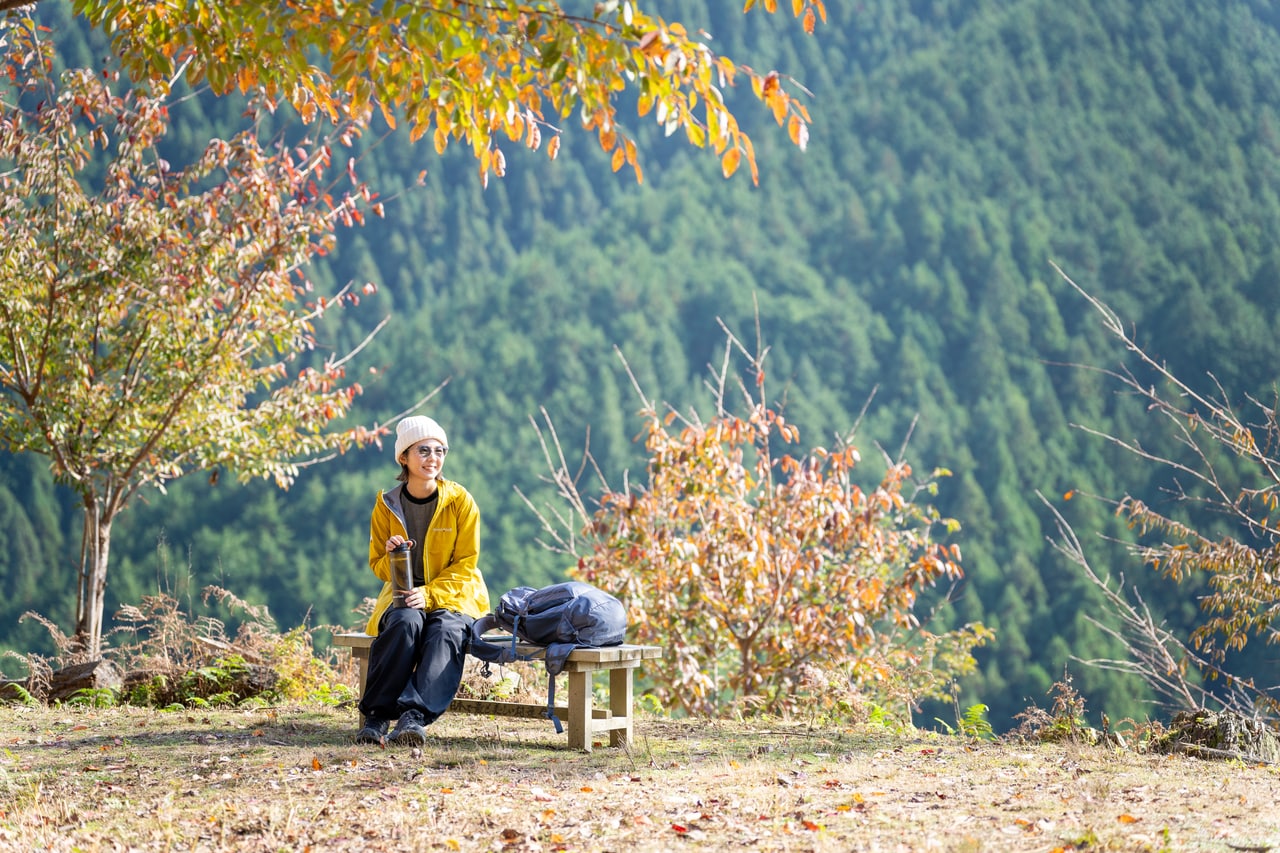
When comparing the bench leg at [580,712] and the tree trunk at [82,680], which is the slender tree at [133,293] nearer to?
the tree trunk at [82,680]

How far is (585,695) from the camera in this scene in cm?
457

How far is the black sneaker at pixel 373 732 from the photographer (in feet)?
14.9

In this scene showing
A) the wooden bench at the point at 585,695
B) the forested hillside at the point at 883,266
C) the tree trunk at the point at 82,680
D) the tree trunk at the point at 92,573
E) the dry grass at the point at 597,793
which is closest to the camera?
the dry grass at the point at 597,793

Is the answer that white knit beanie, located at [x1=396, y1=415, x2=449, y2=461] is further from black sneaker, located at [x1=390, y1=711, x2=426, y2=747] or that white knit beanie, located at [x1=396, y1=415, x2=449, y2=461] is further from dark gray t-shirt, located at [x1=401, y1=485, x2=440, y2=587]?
black sneaker, located at [x1=390, y1=711, x2=426, y2=747]

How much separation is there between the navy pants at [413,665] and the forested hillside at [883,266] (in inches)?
773

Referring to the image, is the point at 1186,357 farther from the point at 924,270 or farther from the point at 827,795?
the point at 827,795

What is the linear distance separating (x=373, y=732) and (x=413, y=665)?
0.30m

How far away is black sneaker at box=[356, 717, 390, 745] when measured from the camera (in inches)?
178

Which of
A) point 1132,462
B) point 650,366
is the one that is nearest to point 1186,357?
point 1132,462

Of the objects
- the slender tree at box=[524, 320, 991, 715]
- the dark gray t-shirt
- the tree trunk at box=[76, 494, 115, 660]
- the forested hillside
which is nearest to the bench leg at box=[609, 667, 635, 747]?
the dark gray t-shirt

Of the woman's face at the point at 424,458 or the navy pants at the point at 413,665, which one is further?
the woman's face at the point at 424,458

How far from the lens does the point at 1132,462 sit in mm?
25516

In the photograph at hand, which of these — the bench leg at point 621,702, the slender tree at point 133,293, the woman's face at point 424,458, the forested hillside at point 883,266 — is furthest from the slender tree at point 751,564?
the forested hillside at point 883,266

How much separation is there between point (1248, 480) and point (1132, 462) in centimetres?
245
